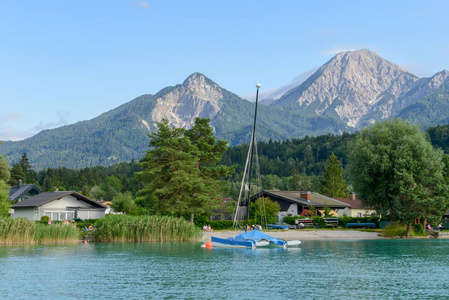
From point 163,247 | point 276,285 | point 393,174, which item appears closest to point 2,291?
point 276,285

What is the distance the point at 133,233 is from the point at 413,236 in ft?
115

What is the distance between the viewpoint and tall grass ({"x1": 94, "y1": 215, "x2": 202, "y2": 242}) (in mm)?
51344

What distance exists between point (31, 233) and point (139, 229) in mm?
10056

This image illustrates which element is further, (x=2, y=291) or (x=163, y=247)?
(x=163, y=247)

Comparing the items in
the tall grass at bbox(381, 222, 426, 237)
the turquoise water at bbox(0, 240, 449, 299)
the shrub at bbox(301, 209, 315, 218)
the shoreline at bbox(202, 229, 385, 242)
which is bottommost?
the turquoise water at bbox(0, 240, 449, 299)

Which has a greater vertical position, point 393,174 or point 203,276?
point 393,174

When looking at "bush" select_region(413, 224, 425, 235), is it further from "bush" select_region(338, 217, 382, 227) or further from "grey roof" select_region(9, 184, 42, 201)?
"grey roof" select_region(9, 184, 42, 201)

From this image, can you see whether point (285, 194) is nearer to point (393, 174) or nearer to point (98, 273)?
point (393, 174)

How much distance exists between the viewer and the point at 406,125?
65.2 meters

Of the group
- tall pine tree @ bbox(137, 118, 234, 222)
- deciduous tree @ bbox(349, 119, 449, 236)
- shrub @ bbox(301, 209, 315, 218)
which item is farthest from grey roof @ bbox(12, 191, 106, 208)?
deciduous tree @ bbox(349, 119, 449, 236)

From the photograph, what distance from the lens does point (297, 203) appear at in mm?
86000

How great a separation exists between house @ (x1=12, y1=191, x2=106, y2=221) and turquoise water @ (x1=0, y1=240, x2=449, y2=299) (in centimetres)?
3555

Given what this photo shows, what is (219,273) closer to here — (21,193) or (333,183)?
(21,193)

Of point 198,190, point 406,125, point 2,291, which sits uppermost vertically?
point 406,125
